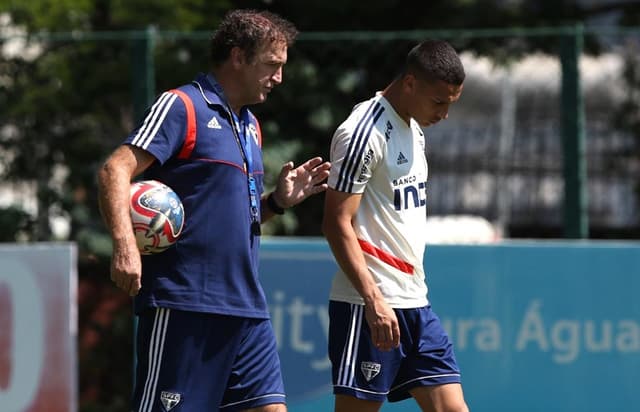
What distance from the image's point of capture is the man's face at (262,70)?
4543 millimetres

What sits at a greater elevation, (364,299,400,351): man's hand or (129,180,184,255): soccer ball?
(129,180,184,255): soccer ball

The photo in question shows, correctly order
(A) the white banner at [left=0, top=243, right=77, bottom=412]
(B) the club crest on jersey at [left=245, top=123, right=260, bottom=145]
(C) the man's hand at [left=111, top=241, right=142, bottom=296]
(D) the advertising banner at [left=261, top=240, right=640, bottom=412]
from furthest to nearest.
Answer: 1. (A) the white banner at [left=0, top=243, right=77, bottom=412]
2. (D) the advertising banner at [left=261, top=240, right=640, bottom=412]
3. (B) the club crest on jersey at [left=245, top=123, right=260, bottom=145]
4. (C) the man's hand at [left=111, top=241, right=142, bottom=296]

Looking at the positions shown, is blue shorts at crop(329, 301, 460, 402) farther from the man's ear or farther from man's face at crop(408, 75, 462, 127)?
the man's ear

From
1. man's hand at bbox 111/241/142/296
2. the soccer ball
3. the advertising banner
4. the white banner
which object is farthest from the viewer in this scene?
the white banner

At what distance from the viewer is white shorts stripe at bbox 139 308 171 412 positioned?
4.41 meters

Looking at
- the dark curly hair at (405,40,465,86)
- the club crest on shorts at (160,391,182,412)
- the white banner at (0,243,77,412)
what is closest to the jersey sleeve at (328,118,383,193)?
the dark curly hair at (405,40,465,86)

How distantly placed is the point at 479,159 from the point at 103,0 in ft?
13.3

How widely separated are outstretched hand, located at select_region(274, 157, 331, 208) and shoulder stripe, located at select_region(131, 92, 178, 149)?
2.55 ft

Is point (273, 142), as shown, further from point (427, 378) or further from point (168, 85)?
point (427, 378)

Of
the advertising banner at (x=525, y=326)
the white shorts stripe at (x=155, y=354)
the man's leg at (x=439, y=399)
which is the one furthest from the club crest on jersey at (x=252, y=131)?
the advertising banner at (x=525, y=326)

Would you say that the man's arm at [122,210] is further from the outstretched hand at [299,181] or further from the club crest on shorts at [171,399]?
the outstretched hand at [299,181]

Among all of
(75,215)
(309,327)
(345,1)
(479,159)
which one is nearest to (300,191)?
(309,327)

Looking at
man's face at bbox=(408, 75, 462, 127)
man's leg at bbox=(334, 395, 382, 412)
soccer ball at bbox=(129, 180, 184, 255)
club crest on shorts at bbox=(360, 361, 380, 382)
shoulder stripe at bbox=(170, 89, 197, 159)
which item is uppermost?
man's face at bbox=(408, 75, 462, 127)

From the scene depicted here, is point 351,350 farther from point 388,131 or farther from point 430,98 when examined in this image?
point 430,98
